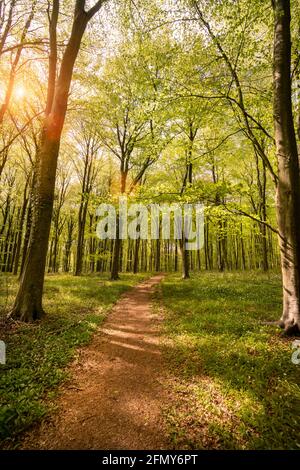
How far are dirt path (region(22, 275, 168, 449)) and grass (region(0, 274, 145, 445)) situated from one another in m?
0.29

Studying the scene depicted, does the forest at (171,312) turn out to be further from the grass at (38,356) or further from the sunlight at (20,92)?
the sunlight at (20,92)

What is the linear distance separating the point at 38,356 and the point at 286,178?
767cm

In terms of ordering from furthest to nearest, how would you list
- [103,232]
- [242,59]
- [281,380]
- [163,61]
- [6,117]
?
[103,232] → [6,117] → [163,61] → [242,59] → [281,380]

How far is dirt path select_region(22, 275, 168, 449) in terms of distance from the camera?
3.35 m

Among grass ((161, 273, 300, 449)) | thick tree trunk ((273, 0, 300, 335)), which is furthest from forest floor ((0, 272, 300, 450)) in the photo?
thick tree trunk ((273, 0, 300, 335))

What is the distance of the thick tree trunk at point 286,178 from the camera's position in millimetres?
6125

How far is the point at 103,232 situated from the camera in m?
24.0

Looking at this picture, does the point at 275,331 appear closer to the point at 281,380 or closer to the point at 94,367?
the point at 281,380

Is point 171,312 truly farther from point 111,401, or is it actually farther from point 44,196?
point 44,196

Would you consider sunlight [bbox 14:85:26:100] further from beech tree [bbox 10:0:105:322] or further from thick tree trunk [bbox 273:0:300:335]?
thick tree trunk [bbox 273:0:300:335]
